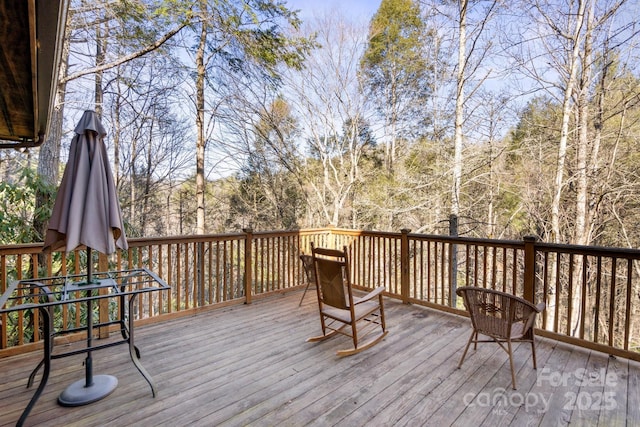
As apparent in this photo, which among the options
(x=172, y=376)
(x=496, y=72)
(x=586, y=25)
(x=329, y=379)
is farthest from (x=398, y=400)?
(x=586, y=25)

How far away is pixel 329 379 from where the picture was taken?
8.12 ft

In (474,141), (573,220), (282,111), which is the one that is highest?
(282,111)

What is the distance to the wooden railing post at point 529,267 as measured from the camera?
3.27 metres

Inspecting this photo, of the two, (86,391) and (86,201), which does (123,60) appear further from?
(86,391)

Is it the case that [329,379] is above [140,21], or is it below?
below

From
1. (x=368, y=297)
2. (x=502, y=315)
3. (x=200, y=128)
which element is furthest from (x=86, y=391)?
(x=200, y=128)

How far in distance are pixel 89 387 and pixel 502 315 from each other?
3303 millimetres

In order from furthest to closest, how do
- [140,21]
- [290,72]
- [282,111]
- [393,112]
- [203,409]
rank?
[393,112], [282,111], [290,72], [140,21], [203,409]

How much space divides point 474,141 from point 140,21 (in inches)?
306

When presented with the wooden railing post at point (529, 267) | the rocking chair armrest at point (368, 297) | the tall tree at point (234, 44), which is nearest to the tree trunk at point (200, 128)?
the tall tree at point (234, 44)

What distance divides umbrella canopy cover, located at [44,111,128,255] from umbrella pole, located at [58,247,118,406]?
0.19 metres

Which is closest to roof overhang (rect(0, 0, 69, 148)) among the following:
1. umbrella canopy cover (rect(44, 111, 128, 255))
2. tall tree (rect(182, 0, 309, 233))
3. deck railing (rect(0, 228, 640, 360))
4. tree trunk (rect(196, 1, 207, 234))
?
umbrella canopy cover (rect(44, 111, 128, 255))

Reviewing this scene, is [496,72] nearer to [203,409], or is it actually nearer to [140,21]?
[140,21]

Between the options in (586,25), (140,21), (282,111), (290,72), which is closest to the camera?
(140,21)
